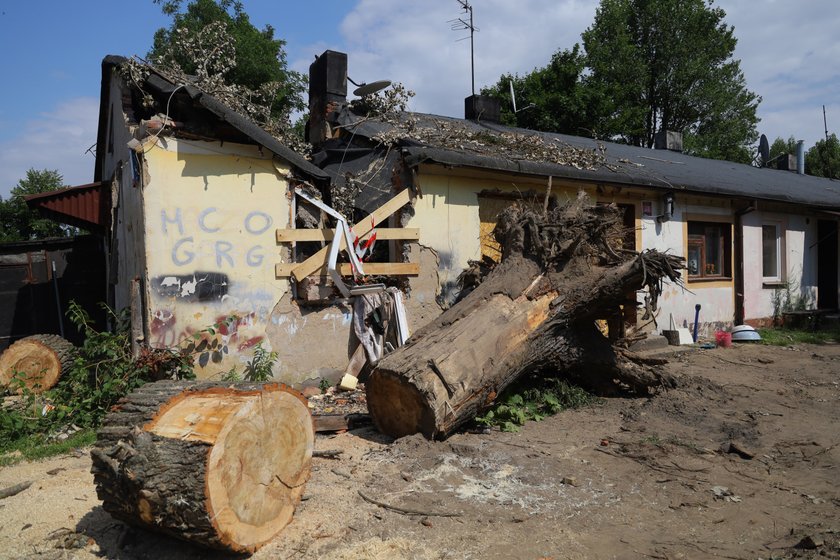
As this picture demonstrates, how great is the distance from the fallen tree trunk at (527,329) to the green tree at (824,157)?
110 feet

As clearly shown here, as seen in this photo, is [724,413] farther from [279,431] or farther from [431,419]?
[279,431]

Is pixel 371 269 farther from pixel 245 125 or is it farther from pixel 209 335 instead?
pixel 245 125

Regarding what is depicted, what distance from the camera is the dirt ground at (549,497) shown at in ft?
11.0

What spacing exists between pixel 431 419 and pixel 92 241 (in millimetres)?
8892

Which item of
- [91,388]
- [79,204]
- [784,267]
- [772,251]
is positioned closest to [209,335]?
[91,388]

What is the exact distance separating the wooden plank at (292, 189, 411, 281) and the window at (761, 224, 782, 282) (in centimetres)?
956

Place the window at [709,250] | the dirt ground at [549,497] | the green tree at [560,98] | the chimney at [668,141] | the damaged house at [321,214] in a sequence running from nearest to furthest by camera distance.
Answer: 1. the dirt ground at [549,497]
2. the damaged house at [321,214]
3. the window at [709,250]
4. the chimney at [668,141]
5. the green tree at [560,98]

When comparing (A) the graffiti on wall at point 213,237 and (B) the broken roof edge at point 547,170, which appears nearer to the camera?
(A) the graffiti on wall at point 213,237

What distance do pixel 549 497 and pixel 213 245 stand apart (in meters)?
4.47

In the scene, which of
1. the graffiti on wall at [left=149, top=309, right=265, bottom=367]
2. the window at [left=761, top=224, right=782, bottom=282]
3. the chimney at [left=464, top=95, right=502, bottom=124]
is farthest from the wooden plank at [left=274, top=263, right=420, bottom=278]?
the window at [left=761, top=224, right=782, bottom=282]

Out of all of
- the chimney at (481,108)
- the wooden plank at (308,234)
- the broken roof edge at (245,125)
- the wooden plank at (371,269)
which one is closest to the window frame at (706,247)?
the chimney at (481,108)

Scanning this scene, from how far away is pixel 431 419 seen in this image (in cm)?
475

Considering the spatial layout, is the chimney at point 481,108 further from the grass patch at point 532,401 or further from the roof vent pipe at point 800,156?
the roof vent pipe at point 800,156

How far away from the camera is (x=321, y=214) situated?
24.1ft
